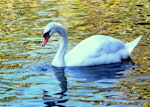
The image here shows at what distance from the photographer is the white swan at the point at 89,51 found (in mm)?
14383

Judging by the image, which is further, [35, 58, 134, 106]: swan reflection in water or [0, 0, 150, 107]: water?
[35, 58, 134, 106]: swan reflection in water

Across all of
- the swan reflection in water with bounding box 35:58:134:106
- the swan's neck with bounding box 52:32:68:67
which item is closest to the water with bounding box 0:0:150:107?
the swan reflection in water with bounding box 35:58:134:106

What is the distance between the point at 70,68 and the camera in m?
14.2

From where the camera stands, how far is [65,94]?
460 inches

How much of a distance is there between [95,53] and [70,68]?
75 cm

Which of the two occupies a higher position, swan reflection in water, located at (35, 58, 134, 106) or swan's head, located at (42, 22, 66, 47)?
swan's head, located at (42, 22, 66, 47)

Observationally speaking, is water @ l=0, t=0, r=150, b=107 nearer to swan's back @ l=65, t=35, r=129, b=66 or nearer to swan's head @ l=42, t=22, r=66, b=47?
swan's back @ l=65, t=35, r=129, b=66

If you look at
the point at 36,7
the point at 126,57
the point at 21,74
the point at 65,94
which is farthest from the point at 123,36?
the point at 36,7

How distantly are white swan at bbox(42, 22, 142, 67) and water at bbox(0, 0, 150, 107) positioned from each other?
231 mm

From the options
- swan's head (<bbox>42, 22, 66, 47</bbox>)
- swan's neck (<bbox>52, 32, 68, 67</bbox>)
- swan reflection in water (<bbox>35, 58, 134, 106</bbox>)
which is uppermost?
swan's head (<bbox>42, 22, 66, 47</bbox>)

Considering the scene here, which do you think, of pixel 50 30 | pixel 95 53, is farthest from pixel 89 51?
pixel 50 30

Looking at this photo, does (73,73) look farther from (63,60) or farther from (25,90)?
(25,90)

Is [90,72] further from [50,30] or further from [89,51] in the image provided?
[50,30]

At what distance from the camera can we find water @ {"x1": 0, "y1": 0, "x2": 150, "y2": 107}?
37.0ft
